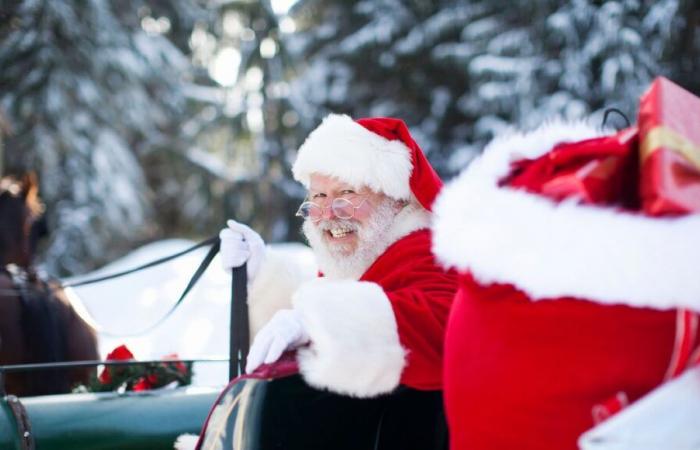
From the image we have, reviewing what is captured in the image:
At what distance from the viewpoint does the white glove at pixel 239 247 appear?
2572mm

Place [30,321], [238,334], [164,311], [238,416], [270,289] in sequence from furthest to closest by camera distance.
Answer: [164,311]
[30,321]
[270,289]
[238,334]
[238,416]

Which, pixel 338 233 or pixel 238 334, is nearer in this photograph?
pixel 238 334

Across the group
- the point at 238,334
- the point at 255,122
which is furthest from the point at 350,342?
the point at 255,122

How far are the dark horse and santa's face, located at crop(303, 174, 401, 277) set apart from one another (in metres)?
1.66

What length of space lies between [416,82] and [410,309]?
10.8 metres

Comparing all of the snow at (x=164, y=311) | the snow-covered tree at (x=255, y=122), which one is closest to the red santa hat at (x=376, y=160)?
the snow at (x=164, y=311)

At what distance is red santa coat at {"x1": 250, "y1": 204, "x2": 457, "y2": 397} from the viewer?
6.03 ft

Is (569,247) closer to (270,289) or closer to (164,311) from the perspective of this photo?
(270,289)

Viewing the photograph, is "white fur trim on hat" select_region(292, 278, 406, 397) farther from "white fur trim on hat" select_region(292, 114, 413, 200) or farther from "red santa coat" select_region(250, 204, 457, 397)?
"white fur trim on hat" select_region(292, 114, 413, 200)

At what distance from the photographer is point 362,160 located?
2.60 metres

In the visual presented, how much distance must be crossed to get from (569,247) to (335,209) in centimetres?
129

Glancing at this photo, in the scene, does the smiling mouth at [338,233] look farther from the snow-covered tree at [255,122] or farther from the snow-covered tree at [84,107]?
the snow-covered tree at [255,122]

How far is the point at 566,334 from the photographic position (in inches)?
56.3

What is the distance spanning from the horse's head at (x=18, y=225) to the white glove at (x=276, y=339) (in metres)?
2.46
